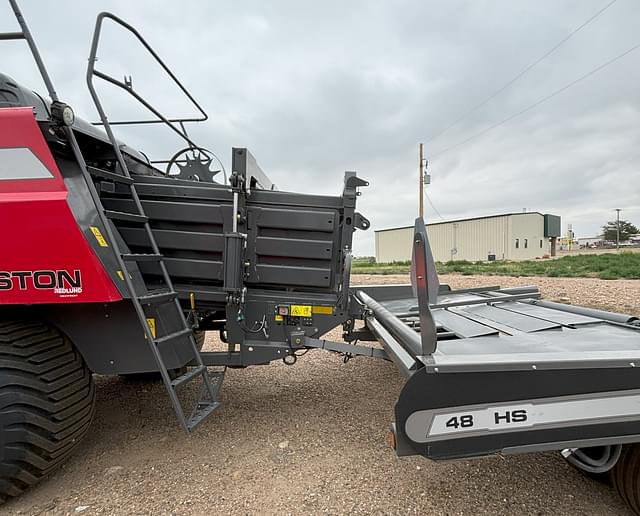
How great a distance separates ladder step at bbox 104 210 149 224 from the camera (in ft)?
7.78

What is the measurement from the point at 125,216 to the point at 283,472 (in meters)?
1.87

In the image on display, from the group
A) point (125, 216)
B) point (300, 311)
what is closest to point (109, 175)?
point (125, 216)

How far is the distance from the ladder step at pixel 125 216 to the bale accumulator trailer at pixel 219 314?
0.06 feet

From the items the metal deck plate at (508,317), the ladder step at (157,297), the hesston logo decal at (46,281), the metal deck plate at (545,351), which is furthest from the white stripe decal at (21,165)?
the metal deck plate at (508,317)

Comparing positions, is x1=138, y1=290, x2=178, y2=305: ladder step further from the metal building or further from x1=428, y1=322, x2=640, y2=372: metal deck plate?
the metal building

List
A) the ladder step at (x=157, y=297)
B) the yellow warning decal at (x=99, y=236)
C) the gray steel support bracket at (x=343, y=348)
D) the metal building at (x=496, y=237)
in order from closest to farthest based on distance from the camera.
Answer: the yellow warning decal at (x=99, y=236) < the ladder step at (x=157, y=297) < the gray steel support bracket at (x=343, y=348) < the metal building at (x=496, y=237)

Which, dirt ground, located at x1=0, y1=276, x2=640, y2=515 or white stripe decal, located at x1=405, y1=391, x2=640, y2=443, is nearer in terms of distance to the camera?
white stripe decal, located at x1=405, y1=391, x2=640, y2=443

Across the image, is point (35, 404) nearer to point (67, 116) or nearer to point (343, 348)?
point (67, 116)

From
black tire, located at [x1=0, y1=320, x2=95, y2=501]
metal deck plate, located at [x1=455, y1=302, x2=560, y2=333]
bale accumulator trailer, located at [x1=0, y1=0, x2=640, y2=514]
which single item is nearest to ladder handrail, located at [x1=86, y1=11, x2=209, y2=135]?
bale accumulator trailer, located at [x1=0, y1=0, x2=640, y2=514]

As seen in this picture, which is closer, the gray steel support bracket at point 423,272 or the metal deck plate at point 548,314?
the gray steel support bracket at point 423,272

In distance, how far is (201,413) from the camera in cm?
250

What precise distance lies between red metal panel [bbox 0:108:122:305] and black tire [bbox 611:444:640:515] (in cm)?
270

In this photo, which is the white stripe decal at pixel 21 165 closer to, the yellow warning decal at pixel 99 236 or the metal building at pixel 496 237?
the yellow warning decal at pixel 99 236

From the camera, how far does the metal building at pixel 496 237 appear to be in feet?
109
